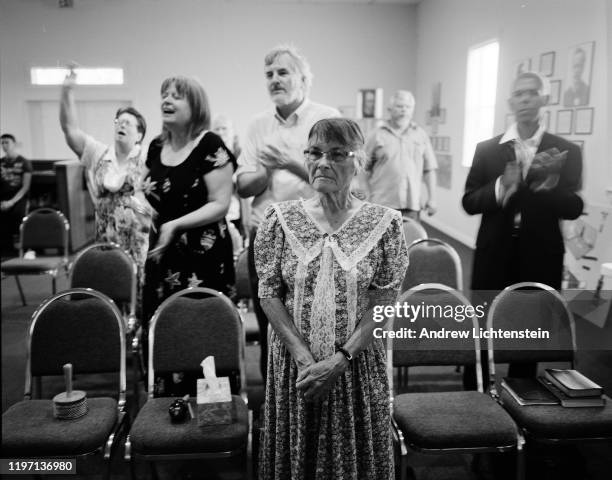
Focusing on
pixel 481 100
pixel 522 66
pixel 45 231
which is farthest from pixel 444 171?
pixel 45 231

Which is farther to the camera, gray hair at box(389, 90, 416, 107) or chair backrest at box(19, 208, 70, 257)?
chair backrest at box(19, 208, 70, 257)

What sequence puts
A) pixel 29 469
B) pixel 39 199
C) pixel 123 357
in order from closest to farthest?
pixel 29 469
pixel 123 357
pixel 39 199

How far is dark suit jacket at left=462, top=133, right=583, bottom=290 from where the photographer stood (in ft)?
6.40

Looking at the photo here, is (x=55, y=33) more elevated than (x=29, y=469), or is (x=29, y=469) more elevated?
(x=55, y=33)

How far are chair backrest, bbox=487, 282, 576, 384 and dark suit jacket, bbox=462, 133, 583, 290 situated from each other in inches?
2.7

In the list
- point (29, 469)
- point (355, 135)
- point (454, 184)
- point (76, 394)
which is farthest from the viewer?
point (454, 184)

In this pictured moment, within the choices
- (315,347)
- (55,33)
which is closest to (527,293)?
(315,347)

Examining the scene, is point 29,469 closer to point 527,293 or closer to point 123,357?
point 123,357

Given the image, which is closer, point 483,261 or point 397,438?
point 397,438

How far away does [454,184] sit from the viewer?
2598 millimetres

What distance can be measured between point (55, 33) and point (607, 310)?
2976 mm

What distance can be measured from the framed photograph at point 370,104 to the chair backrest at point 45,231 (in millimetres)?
2482

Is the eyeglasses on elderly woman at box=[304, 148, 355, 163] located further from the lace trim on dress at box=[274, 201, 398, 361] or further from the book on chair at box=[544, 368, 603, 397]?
the book on chair at box=[544, 368, 603, 397]

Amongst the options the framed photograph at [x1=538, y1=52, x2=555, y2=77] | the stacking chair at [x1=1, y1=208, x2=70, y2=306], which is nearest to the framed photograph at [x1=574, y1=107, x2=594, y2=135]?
the framed photograph at [x1=538, y1=52, x2=555, y2=77]
